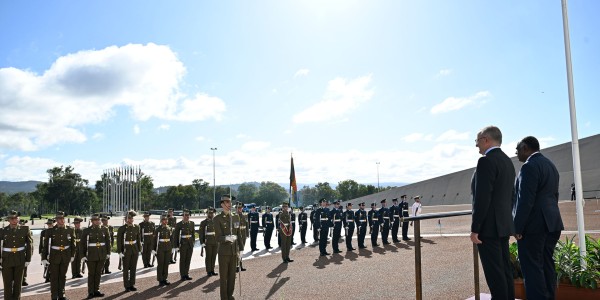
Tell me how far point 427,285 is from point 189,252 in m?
5.78

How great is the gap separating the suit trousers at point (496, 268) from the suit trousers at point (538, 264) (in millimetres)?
436

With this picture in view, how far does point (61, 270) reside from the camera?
8203 mm

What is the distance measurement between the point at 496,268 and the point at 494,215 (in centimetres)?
47

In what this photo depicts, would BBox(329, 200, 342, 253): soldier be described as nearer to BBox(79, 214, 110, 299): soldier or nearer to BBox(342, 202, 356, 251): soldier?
BBox(342, 202, 356, 251): soldier

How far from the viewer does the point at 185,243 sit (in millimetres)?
10398

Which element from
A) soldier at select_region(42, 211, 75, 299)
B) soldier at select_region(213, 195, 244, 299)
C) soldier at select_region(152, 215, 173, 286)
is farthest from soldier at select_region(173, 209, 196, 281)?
soldier at select_region(213, 195, 244, 299)

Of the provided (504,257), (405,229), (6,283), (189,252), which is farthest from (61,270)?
(405,229)

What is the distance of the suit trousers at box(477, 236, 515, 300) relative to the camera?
370 cm

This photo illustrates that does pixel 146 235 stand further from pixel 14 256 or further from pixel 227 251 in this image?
pixel 227 251

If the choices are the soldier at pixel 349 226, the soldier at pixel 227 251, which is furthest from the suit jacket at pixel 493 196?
the soldier at pixel 349 226

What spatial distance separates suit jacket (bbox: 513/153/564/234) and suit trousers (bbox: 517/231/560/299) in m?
0.11

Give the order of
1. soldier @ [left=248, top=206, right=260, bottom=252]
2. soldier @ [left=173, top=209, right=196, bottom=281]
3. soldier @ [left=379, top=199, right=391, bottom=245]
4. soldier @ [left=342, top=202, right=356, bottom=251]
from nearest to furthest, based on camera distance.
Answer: soldier @ [left=173, top=209, right=196, bottom=281]
soldier @ [left=342, top=202, right=356, bottom=251]
soldier @ [left=379, top=199, right=391, bottom=245]
soldier @ [left=248, top=206, right=260, bottom=252]

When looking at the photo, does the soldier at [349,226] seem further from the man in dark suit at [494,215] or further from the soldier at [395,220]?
the man in dark suit at [494,215]

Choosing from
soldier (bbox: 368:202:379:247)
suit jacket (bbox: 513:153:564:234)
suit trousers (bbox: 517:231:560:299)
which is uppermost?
suit jacket (bbox: 513:153:564:234)
